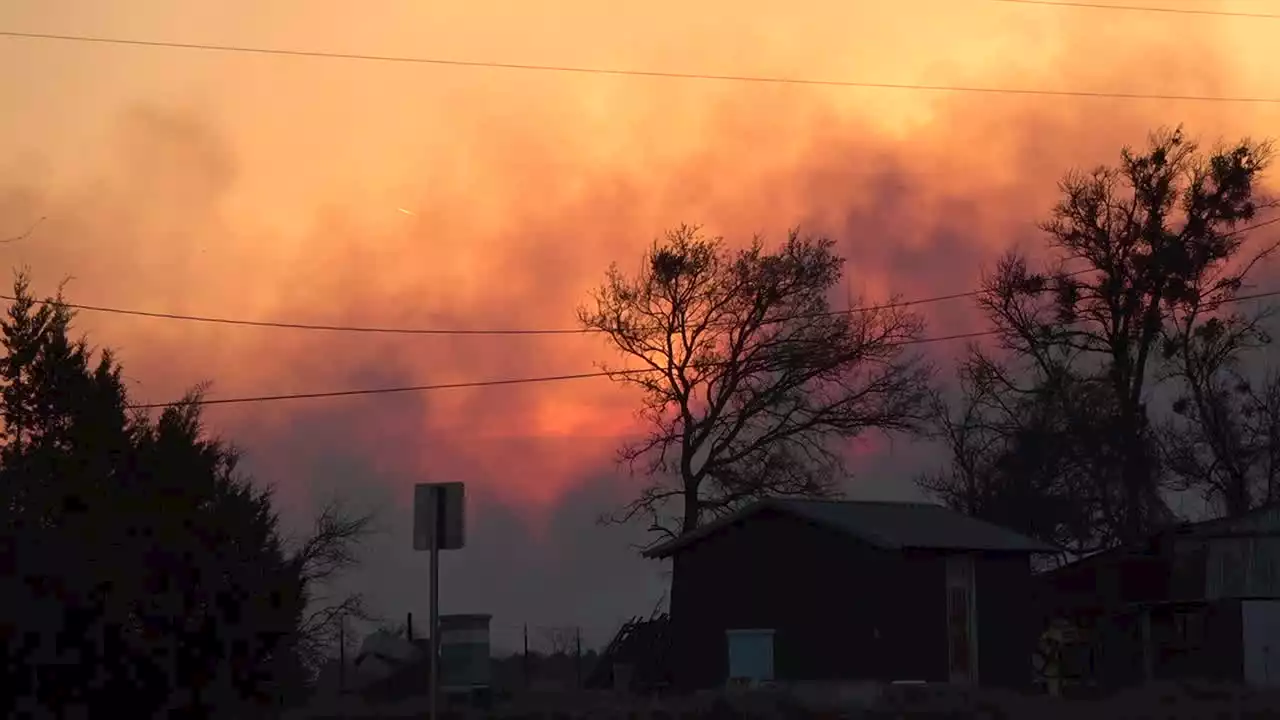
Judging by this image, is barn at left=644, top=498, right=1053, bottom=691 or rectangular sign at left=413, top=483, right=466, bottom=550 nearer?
rectangular sign at left=413, top=483, right=466, bottom=550

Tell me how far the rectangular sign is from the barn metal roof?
21870 mm

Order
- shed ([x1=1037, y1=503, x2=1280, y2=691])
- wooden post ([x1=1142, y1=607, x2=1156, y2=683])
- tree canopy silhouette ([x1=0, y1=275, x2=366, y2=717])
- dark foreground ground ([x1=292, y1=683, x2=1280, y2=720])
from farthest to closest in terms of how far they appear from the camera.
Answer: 1. wooden post ([x1=1142, y1=607, x2=1156, y2=683])
2. shed ([x1=1037, y1=503, x2=1280, y2=691])
3. dark foreground ground ([x1=292, y1=683, x2=1280, y2=720])
4. tree canopy silhouette ([x1=0, y1=275, x2=366, y2=717])

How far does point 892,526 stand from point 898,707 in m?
9.40

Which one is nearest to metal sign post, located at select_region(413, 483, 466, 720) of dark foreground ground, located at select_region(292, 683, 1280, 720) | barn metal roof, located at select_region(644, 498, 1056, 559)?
dark foreground ground, located at select_region(292, 683, 1280, 720)

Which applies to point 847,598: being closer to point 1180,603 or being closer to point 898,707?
point 898,707

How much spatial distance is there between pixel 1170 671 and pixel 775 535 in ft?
48.6

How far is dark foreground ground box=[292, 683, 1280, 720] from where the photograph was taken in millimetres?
27266

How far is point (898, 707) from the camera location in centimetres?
3070

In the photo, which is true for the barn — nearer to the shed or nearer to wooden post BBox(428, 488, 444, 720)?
the shed

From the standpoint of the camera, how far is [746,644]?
3941 cm

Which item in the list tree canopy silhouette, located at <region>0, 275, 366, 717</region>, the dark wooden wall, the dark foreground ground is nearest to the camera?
tree canopy silhouette, located at <region>0, 275, 366, 717</region>

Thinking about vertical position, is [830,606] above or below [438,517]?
below

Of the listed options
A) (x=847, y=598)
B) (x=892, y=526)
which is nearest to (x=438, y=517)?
(x=847, y=598)

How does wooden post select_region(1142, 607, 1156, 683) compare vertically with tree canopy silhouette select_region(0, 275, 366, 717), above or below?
below
